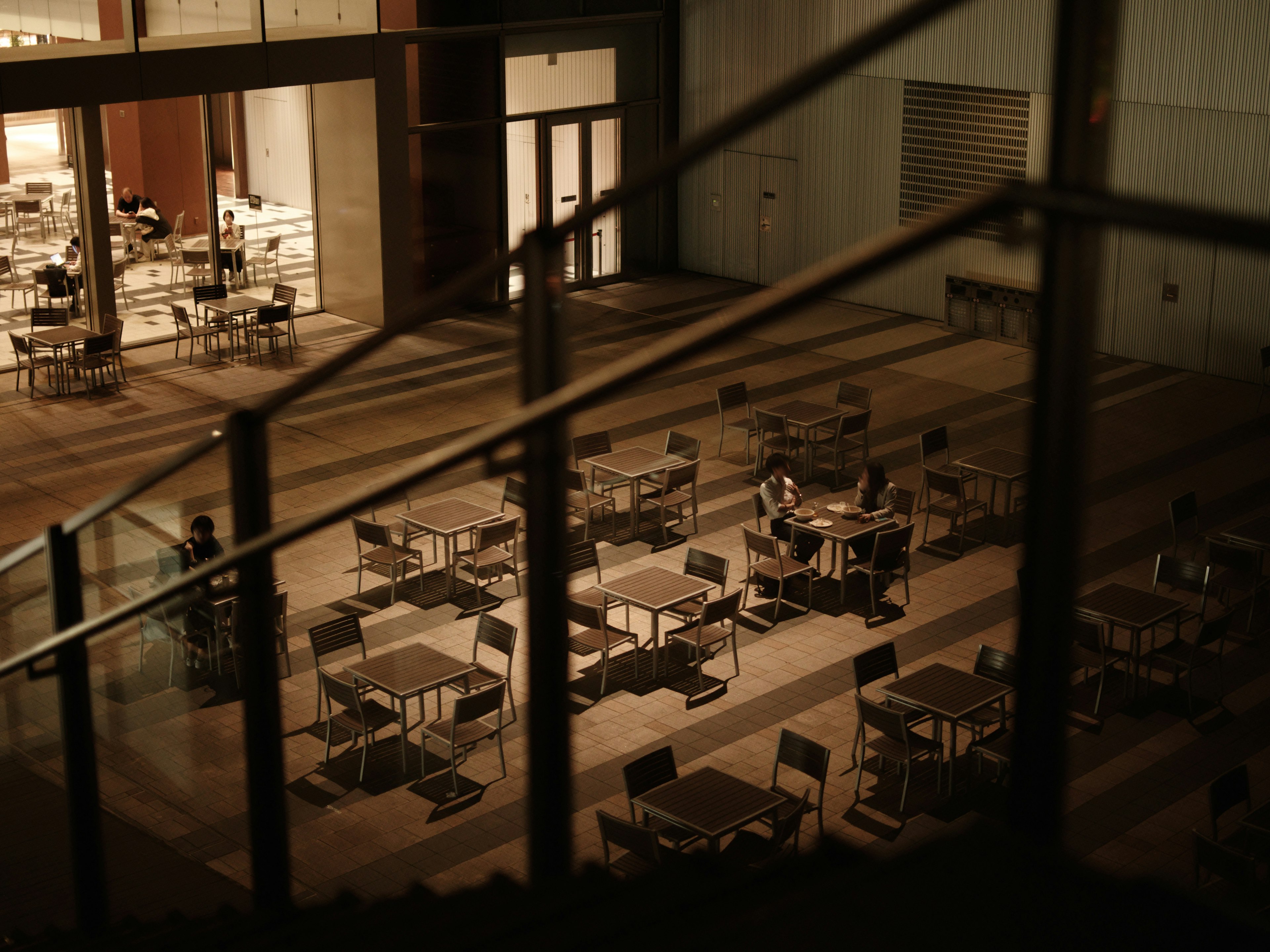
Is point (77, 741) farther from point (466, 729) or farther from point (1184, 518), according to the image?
point (466, 729)

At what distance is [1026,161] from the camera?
1398 millimetres

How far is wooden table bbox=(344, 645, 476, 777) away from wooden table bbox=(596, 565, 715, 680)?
1109 mm

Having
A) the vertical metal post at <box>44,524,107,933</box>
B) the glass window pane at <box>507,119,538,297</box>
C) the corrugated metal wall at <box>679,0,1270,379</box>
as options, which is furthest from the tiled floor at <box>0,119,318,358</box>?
the corrugated metal wall at <box>679,0,1270,379</box>

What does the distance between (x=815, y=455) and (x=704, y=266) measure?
6678 millimetres

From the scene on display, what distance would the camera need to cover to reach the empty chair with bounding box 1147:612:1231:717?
652 cm

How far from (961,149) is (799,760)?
393cm

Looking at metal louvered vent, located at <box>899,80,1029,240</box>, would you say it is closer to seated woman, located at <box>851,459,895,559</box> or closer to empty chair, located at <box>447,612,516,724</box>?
empty chair, located at <box>447,612,516,724</box>

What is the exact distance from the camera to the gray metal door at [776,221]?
751 centimetres

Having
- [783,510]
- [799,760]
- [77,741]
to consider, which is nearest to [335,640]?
[799,760]

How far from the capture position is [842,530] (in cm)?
907

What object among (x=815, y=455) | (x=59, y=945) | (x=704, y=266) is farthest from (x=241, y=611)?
(x=704, y=266)

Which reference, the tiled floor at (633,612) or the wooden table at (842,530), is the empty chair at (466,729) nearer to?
the tiled floor at (633,612)

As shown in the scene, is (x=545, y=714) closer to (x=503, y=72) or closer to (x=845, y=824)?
(x=845, y=824)

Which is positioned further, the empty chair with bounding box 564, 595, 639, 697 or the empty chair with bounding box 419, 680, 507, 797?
the empty chair with bounding box 564, 595, 639, 697
